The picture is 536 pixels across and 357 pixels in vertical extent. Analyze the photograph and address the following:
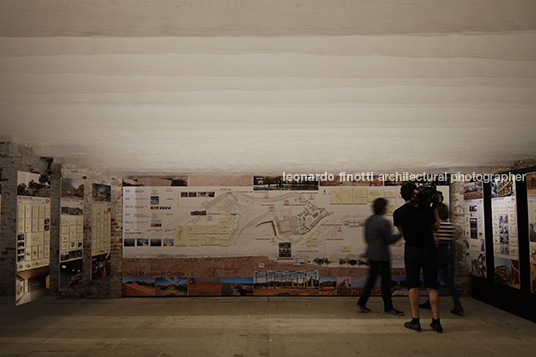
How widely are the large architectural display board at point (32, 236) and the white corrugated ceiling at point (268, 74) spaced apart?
2.78 ft

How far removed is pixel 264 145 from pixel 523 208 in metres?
3.71

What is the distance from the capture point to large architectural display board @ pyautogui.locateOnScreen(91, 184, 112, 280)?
20.4ft

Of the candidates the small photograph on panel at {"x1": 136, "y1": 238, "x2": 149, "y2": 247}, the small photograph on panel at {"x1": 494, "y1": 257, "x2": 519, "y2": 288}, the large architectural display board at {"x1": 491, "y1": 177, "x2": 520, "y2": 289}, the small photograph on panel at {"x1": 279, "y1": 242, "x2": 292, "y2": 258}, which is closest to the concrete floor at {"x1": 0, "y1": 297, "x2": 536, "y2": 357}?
the small photograph on panel at {"x1": 494, "y1": 257, "x2": 519, "y2": 288}

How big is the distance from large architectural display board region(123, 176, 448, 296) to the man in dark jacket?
125 centimetres

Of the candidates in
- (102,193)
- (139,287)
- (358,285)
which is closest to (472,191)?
(358,285)

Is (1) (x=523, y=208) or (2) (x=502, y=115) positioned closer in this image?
(2) (x=502, y=115)

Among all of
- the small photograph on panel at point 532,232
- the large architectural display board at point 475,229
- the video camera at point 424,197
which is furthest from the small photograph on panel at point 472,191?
the video camera at point 424,197

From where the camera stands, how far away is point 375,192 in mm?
6773

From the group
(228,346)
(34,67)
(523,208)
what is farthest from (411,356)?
(34,67)

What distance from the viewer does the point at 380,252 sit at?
5.37 meters

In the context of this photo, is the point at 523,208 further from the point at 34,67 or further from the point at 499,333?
the point at 34,67

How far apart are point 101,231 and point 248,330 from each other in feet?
11.1

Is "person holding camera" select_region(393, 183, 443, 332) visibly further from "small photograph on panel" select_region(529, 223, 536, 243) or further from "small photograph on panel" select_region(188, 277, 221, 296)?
"small photograph on panel" select_region(188, 277, 221, 296)

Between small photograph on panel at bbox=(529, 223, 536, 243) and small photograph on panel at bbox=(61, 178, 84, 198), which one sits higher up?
small photograph on panel at bbox=(61, 178, 84, 198)
